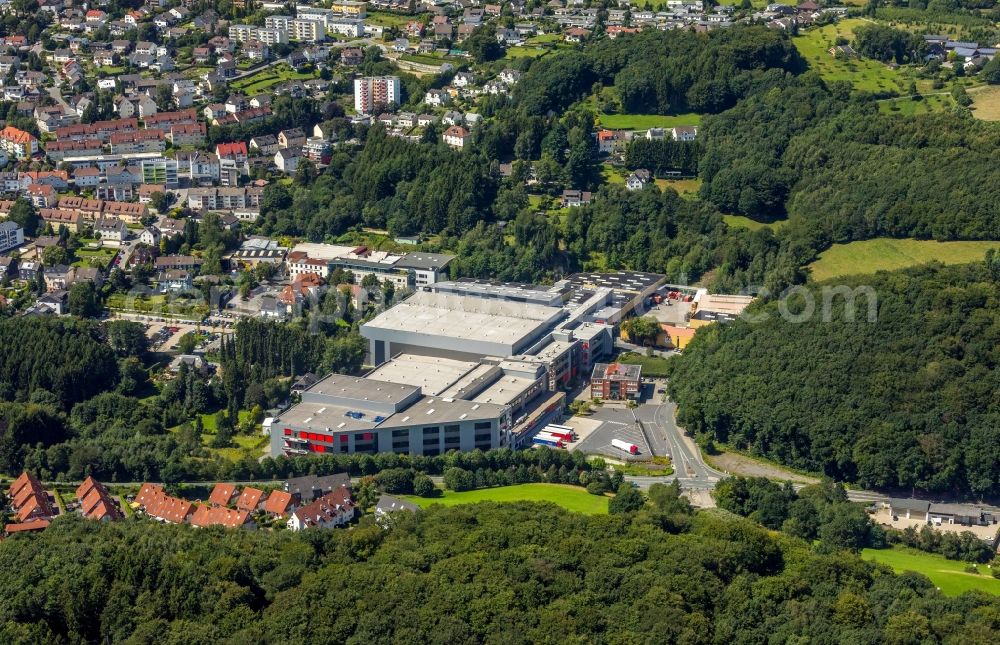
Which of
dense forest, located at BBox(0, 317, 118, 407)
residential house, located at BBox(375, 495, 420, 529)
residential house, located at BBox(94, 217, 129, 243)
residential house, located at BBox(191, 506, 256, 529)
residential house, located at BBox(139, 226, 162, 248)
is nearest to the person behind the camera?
residential house, located at BBox(375, 495, 420, 529)

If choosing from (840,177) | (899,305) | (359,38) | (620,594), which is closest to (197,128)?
(359,38)

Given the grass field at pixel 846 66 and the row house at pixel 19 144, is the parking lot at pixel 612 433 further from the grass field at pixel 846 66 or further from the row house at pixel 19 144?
the row house at pixel 19 144

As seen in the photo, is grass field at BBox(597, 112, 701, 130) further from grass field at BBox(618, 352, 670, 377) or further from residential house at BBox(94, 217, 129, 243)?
residential house at BBox(94, 217, 129, 243)

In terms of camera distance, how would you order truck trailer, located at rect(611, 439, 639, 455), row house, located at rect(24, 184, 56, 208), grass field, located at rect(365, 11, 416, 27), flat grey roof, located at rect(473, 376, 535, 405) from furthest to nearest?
grass field, located at rect(365, 11, 416, 27)
row house, located at rect(24, 184, 56, 208)
flat grey roof, located at rect(473, 376, 535, 405)
truck trailer, located at rect(611, 439, 639, 455)

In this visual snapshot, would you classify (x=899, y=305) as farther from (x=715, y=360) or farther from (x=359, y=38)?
(x=359, y=38)

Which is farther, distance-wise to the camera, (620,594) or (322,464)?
(322,464)

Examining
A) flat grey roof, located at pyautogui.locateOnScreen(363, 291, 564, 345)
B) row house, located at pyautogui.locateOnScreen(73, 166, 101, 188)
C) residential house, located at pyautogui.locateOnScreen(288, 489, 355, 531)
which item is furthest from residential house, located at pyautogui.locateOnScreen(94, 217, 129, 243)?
residential house, located at pyautogui.locateOnScreen(288, 489, 355, 531)

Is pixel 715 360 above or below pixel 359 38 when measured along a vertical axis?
below
